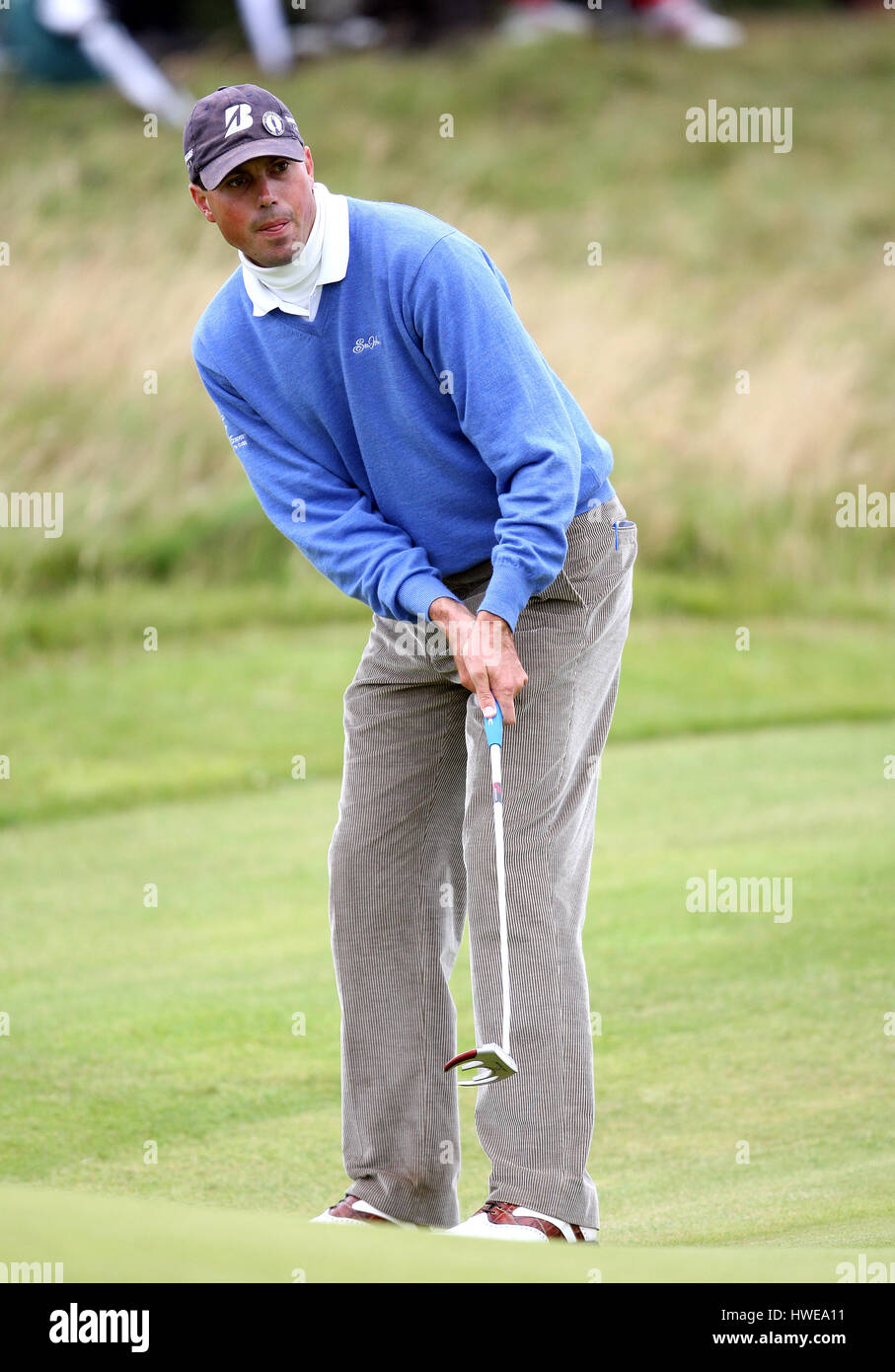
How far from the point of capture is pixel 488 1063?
104 inches

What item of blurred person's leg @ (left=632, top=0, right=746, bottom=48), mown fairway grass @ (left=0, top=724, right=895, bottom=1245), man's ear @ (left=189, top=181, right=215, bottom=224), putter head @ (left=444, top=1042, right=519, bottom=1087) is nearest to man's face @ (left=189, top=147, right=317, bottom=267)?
man's ear @ (left=189, top=181, right=215, bottom=224)

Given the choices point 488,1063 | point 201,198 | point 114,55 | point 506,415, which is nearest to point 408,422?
point 506,415

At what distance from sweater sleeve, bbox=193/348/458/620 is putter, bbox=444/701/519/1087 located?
0.78 feet

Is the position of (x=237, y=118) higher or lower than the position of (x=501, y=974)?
higher

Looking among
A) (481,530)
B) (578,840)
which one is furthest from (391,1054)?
(481,530)

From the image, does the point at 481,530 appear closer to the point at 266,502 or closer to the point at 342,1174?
the point at 266,502

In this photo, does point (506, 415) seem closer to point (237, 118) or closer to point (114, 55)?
point (237, 118)

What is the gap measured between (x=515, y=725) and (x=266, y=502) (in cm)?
65

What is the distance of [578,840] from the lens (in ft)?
9.64

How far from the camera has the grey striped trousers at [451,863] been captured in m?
Answer: 2.78

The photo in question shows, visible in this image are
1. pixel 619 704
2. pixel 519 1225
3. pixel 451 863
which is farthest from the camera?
pixel 619 704

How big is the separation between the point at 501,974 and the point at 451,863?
49 centimetres

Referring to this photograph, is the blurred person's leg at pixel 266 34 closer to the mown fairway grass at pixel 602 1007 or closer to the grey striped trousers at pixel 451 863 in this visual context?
the mown fairway grass at pixel 602 1007

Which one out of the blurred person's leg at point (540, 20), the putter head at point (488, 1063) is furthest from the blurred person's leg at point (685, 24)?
the putter head at point (488, 1063)
